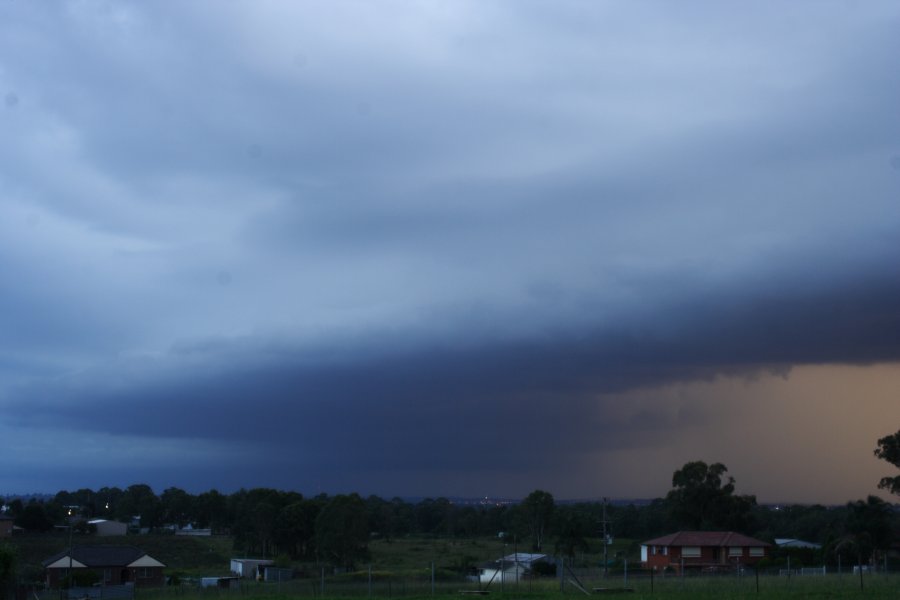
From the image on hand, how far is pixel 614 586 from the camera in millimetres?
47562

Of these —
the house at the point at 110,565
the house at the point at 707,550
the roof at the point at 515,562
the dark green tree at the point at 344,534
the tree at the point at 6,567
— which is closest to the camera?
the tree at the point at 6,567

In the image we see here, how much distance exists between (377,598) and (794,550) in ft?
175

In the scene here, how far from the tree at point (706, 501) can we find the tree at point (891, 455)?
2972 centimetres

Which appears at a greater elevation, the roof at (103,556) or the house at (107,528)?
the roof at (103,556)

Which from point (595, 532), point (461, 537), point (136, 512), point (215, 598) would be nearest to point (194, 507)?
point (136, 512)

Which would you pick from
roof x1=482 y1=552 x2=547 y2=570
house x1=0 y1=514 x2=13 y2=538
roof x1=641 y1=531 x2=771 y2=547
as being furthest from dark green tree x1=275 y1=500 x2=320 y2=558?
roof x1=641 y1=531 x2=771 y2=547

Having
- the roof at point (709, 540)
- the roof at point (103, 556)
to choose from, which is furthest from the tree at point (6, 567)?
the roof at point (709, 540)

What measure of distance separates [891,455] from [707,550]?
1730cm

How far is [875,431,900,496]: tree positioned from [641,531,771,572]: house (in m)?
12.0

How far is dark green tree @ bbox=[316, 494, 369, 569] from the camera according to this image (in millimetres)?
81688

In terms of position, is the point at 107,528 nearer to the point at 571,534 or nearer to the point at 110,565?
the point at 110,565

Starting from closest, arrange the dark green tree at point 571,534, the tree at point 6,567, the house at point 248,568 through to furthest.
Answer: the tree at point 6,567 < the house at point 248,568 < the dark green tree at point 571,534

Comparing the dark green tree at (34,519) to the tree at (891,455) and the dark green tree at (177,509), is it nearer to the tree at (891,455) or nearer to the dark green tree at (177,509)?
the dark green tree at (177,509)

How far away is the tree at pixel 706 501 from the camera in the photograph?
102812 mm
